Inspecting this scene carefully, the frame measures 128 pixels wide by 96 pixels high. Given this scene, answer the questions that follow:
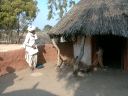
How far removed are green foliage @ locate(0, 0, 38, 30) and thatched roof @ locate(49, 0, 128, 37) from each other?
62.0ft

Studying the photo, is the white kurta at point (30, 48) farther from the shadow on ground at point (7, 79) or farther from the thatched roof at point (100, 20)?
the thatched roof at point (100, 20)

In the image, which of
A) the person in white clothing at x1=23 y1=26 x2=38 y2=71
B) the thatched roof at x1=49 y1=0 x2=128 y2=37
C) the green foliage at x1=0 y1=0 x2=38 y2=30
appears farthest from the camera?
the green foliage at x1=0 y1=0 x2=38 y2=30

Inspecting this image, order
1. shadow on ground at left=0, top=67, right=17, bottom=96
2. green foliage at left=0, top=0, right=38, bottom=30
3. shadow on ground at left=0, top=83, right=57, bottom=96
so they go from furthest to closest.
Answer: green foliage at left=0, top=0, right=38, bottom=30 → shadow on ground at left=0, top=67, right=17, bottom=96 → shadow on ground at left=0, top=83, right=57, bottom=96

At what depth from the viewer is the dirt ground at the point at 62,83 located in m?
10.5

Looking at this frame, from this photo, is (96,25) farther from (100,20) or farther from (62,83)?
(62,83)

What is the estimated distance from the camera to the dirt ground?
34.6 feet

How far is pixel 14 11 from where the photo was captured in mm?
32844

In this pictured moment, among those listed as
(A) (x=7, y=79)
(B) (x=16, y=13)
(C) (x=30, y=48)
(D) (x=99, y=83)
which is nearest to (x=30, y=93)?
(A) (x=7, y=79)

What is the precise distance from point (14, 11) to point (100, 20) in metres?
20.9

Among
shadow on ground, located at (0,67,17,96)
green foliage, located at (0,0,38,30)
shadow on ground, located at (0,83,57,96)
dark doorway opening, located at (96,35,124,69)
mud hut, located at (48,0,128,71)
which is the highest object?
green foliage, located at (0,0,38,30)

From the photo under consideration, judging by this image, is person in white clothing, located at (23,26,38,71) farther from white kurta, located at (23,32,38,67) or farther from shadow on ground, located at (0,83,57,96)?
shadow on ground, located at (0,83,57,96)

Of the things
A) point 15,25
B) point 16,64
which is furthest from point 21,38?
point 16,64

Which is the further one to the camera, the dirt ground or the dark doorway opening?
the dark doorway opening

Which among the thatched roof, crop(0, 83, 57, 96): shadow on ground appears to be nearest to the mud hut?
the thatched roof
